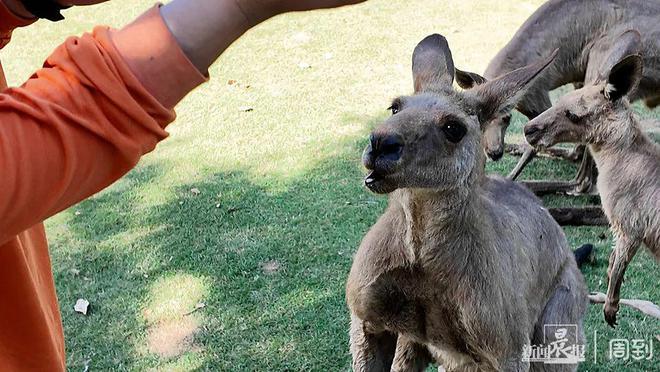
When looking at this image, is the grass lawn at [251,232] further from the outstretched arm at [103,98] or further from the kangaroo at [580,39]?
the outstretched arm at [103,98]

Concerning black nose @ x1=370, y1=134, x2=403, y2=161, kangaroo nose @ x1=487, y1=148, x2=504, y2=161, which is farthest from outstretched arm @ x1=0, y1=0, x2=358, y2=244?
kangaroo nose @ x1=487, y1=148, x2=504, y2=161

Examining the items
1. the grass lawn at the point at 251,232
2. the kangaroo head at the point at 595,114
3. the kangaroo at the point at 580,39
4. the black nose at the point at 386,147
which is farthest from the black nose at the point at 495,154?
the black nose at the point at 386,147

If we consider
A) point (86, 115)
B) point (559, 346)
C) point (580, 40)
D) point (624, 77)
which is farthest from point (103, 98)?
point (580, 40)

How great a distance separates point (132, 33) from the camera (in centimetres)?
68

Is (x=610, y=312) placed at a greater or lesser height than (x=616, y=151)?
lesser

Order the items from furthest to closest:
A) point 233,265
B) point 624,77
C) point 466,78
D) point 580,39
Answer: point 580,39 < point 233,265 < point 466,78 < point 624,77

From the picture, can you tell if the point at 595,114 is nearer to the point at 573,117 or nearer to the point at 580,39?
the point at 573,117

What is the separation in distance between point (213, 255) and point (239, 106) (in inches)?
60.3

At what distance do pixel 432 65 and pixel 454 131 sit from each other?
0.87 ft

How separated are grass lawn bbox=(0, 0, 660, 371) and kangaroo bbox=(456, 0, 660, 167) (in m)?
0.48

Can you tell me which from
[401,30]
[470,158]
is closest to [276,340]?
[470,158]

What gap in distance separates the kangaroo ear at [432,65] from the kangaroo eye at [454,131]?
0.18 meters

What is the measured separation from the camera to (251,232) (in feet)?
9.62

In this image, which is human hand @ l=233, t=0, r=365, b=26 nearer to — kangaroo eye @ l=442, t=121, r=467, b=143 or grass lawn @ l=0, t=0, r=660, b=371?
kangaroo eye @ l=442, t=121, r=467, b=143
